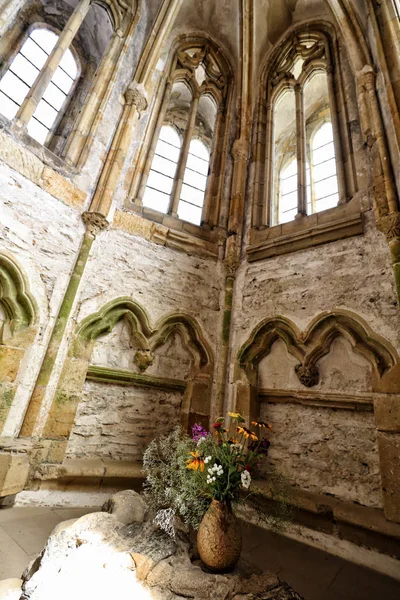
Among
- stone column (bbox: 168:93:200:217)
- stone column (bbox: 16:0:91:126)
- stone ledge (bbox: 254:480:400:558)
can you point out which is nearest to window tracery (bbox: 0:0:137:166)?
stone column (bbox: 16:0:91:126)

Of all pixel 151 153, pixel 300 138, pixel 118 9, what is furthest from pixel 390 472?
pixel 118 9

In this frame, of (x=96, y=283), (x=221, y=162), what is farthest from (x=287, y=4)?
(x=96, y=283)

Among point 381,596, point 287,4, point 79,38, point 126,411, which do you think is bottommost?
point 381,596

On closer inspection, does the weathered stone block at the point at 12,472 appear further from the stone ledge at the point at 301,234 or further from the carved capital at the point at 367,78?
the carved capital at the point at 367,78

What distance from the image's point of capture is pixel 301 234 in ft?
14.9

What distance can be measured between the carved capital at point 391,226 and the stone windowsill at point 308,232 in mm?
300

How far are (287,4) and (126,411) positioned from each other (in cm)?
Answer: 887

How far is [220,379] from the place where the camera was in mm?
4488

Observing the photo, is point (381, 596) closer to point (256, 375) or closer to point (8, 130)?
point (256, 375)

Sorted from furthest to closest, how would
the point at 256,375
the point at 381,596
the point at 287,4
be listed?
the point at 287,4
the point at 256,375
the point at 381,596

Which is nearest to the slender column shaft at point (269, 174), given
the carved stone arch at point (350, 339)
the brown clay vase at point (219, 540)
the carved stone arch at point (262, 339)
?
the carved stone arch at point (262, 339)

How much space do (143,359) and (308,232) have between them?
2958 mm

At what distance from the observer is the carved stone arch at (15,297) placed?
10.8ft

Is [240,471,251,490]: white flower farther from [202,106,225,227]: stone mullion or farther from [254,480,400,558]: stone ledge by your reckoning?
[202,106,225,227]: stone mullion
